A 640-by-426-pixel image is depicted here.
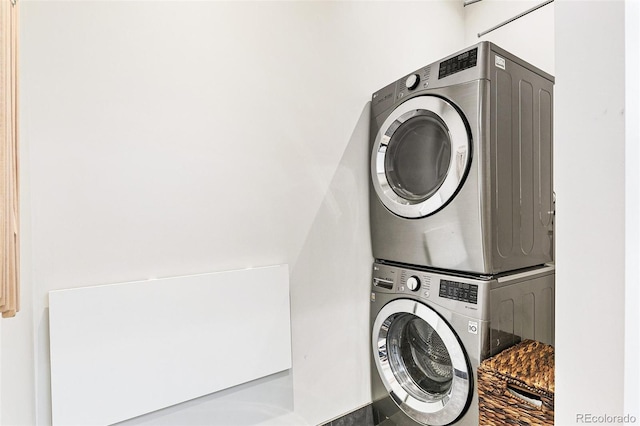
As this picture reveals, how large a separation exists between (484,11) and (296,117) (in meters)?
1.56

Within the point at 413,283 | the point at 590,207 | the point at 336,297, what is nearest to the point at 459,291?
the point at 413,283

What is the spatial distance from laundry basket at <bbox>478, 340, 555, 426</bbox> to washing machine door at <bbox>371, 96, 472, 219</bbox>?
0.63 m

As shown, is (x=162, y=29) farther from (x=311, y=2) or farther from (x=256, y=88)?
(x=311, y=2)

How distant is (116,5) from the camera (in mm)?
1274

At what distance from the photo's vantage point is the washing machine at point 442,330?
4.58 feet

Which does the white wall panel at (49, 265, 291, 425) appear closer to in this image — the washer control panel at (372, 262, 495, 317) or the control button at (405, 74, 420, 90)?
the washer control panel at (372, 262, 495, 317)

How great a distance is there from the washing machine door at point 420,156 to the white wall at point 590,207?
2.47ft

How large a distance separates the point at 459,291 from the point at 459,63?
92cm

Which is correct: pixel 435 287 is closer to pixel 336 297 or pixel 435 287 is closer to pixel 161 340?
pixel 336 297

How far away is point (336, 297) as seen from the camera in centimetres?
180

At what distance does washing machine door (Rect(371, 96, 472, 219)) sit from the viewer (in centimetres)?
147

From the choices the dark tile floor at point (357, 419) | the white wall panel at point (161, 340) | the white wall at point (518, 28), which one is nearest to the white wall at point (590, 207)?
the white wall panel at point (161, 340)
